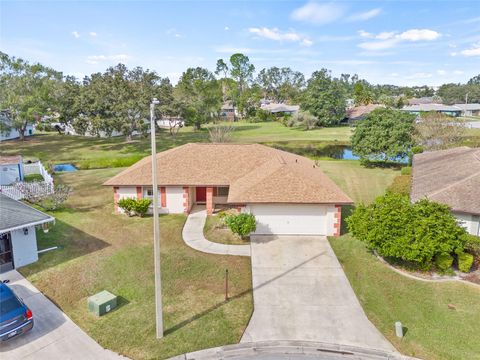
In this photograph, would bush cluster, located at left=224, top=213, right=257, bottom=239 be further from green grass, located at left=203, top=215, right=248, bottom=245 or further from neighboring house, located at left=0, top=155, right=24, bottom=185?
neighboring house, located at left=0, top=155, right=24, bottom=185

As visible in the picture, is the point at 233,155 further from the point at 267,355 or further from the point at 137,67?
the point at 137,67

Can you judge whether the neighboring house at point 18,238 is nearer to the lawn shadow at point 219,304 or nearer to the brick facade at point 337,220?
the lawn shadow at point 219,304

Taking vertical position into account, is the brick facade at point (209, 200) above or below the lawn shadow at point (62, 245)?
above

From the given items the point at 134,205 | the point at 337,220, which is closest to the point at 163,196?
the point at 134,205

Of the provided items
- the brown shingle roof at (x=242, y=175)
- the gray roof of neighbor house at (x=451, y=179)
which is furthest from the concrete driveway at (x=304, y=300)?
the gray roof of neighbor house at (x=451, y=179)

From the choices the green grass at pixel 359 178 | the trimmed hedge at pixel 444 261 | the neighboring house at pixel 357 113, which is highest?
the neighboring house at pixel 357 113

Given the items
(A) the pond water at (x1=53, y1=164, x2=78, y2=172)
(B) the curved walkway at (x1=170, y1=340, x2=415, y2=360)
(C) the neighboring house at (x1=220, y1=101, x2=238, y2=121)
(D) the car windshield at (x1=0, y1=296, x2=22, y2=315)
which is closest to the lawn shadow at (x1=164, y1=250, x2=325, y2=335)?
(B) the curved walkway at (x1=170, y1=340, x2=415, y2=360)

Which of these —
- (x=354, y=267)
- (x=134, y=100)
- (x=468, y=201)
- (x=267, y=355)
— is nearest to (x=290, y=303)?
(x=267, y=355)
